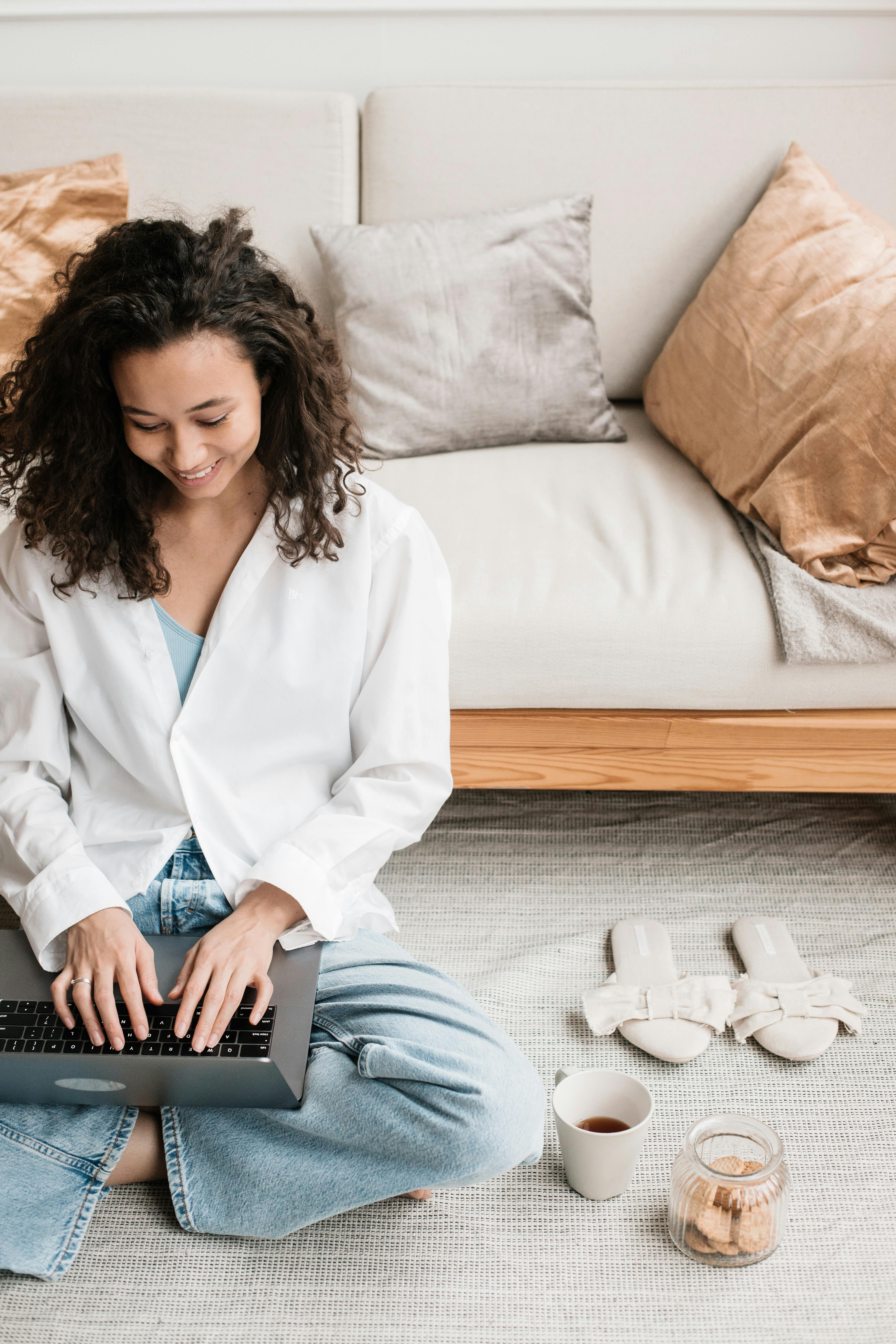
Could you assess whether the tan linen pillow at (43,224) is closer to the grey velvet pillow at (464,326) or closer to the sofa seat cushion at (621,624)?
the grey velvet pillow at (464,326)

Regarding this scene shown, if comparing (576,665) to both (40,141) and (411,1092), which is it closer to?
(411,1092)

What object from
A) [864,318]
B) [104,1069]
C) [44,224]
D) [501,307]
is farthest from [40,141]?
[104,1069]

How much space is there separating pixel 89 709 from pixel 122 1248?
55cm

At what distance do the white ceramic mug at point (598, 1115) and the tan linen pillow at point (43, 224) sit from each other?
1.30 m

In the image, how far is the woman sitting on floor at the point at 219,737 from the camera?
1018 millimetres

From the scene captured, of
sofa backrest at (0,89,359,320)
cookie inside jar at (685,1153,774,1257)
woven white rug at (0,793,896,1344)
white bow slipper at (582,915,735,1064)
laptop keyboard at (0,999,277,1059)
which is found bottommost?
woven white rug at (0,793,896,1344)

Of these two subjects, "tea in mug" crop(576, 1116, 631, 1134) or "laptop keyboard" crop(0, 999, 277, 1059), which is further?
"tea in mug" crop(576, 1116, 631, 1134)

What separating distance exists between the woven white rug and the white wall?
147cm

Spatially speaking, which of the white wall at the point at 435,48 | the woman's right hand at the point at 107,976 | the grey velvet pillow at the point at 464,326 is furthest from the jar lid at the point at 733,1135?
the white wall at the point at 435,48

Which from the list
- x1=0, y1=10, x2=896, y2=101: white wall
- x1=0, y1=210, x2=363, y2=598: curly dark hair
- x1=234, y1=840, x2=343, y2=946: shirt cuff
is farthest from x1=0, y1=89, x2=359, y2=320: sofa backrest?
x1=234, y1=840, x2=343, y2=946: shirt cuff

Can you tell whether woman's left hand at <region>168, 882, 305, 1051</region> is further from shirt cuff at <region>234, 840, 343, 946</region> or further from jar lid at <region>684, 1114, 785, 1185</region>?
jar lid at <region>684, 1114, 785, 1185</region>

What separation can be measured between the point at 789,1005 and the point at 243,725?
0.76 meters

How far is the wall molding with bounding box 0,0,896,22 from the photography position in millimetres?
1966

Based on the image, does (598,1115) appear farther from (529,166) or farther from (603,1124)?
(529,166)
